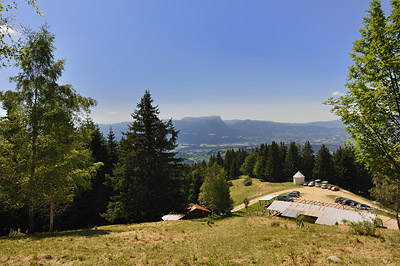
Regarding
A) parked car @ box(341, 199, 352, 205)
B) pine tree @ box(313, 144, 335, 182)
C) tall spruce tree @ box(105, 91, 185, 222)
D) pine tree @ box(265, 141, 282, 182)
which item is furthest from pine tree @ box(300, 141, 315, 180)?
tall spruce tree @ box(105, 91, 185, 222)

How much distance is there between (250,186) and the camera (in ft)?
207

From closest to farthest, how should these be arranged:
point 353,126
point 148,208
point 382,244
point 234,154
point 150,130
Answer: point 353,126 → point 382,244 → point 148,208 → point 150,130 → point 234,154

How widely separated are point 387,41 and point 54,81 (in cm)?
1832

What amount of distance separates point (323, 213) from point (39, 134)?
35766mm

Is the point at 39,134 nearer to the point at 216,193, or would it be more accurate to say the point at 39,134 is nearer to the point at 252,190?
the point at 216,193

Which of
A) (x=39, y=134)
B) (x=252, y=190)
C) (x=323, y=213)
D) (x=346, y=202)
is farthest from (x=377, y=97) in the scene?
(x=252, y=190)

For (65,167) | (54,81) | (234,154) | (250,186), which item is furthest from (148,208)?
(234,154)

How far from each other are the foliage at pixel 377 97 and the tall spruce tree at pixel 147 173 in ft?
55.2

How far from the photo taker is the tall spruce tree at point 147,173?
1992 centimetres

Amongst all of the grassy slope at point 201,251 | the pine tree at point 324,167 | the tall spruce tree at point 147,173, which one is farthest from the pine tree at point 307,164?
the grassy slope at point 201,251

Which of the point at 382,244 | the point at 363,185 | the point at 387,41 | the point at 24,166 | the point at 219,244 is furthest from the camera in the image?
the point at 363,185

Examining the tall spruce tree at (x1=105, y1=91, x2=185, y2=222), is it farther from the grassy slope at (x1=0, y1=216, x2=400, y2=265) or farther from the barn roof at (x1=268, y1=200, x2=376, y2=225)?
the barn roof at (x1=268, y1=200, x2=376, y2=225)

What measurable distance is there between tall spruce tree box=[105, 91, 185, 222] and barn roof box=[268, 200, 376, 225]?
19502 mm

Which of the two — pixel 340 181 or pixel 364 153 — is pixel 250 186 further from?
pixel 364 153
